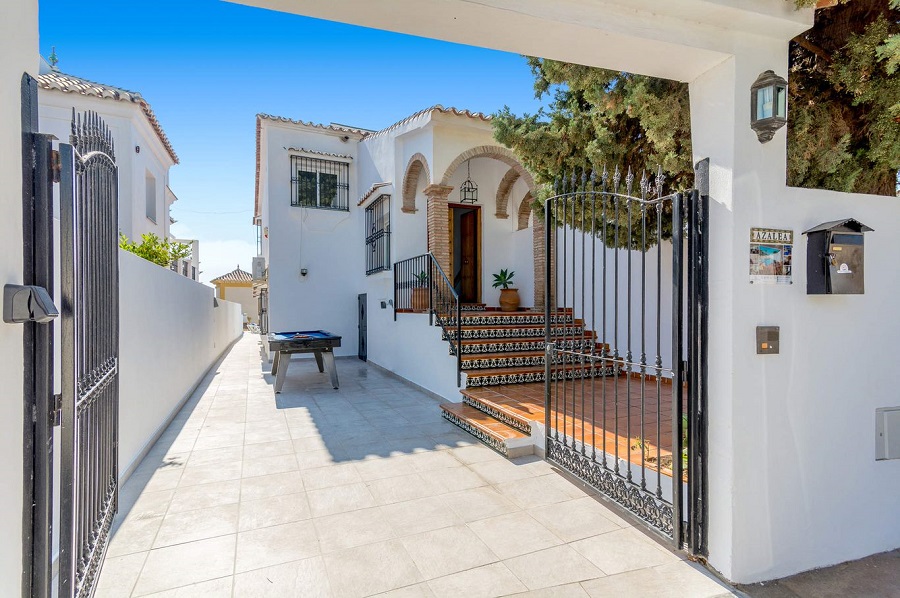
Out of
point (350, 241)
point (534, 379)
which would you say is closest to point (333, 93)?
point (350, 241)

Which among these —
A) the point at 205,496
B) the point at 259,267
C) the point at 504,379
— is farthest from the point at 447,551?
the point at 259,267

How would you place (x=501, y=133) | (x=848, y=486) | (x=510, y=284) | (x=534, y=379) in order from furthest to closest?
(x=510, y=284), (x=534, y=379), (x=501, y=133), (x=848, y=486)

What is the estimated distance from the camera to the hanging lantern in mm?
10758

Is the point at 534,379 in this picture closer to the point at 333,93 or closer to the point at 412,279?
the point at 412,279

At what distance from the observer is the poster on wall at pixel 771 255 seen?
2590 mm

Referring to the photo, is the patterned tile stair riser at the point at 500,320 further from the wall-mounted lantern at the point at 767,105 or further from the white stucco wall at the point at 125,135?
the white stucco wall at the point at 125,135

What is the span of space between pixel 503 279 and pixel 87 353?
8.44 meters

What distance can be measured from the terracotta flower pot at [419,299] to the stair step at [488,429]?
2850 mm

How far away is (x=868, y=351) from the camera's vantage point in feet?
9.27

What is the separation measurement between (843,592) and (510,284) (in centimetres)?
846

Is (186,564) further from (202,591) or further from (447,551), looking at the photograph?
(447,551)

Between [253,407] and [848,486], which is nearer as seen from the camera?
[848,486]

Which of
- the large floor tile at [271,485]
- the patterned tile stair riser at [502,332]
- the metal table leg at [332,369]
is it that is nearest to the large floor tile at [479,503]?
the large floor tile at [271,485]

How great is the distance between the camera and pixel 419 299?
28.7 feet
